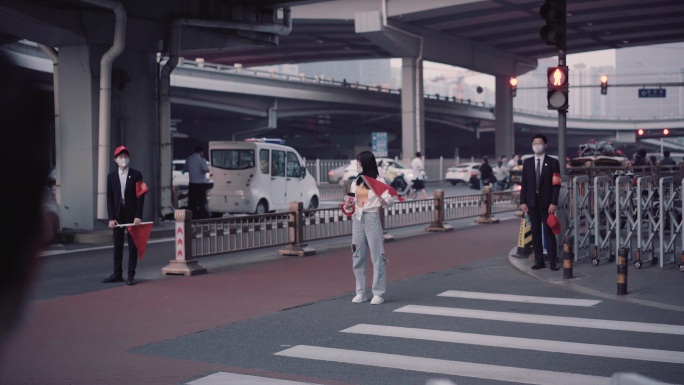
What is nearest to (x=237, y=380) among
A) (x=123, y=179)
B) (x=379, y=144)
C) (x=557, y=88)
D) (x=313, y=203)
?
(x=123, y=179)

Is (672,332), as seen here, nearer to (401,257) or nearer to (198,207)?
(401,257)

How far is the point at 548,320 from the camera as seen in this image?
8992 millimetres

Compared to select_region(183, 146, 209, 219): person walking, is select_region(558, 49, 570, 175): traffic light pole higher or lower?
higher

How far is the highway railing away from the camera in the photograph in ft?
42.5

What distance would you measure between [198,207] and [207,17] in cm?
480

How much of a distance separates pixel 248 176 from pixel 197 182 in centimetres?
170

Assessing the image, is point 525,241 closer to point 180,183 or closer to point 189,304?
point 189,304

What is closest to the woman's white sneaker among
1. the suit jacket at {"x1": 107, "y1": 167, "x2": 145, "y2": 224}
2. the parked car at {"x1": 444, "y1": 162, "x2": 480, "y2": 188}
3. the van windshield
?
the suit jacket at {"x1": 107, "y1": 167, "x2": 145, "y2": 224}

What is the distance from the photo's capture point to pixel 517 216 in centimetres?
2545

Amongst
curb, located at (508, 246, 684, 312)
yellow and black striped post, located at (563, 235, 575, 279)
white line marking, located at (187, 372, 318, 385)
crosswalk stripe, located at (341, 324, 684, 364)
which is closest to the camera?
white line marking, located at (187, 372, 318, 385)

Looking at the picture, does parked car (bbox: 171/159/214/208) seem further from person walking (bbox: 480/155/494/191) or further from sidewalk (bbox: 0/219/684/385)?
person walking (bbox: 480/155/494/191)

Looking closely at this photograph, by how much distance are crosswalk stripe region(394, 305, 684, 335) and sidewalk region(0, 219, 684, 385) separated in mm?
956

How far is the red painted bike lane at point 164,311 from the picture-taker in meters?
6.89

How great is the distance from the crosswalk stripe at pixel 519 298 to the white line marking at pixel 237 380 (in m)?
4.62
